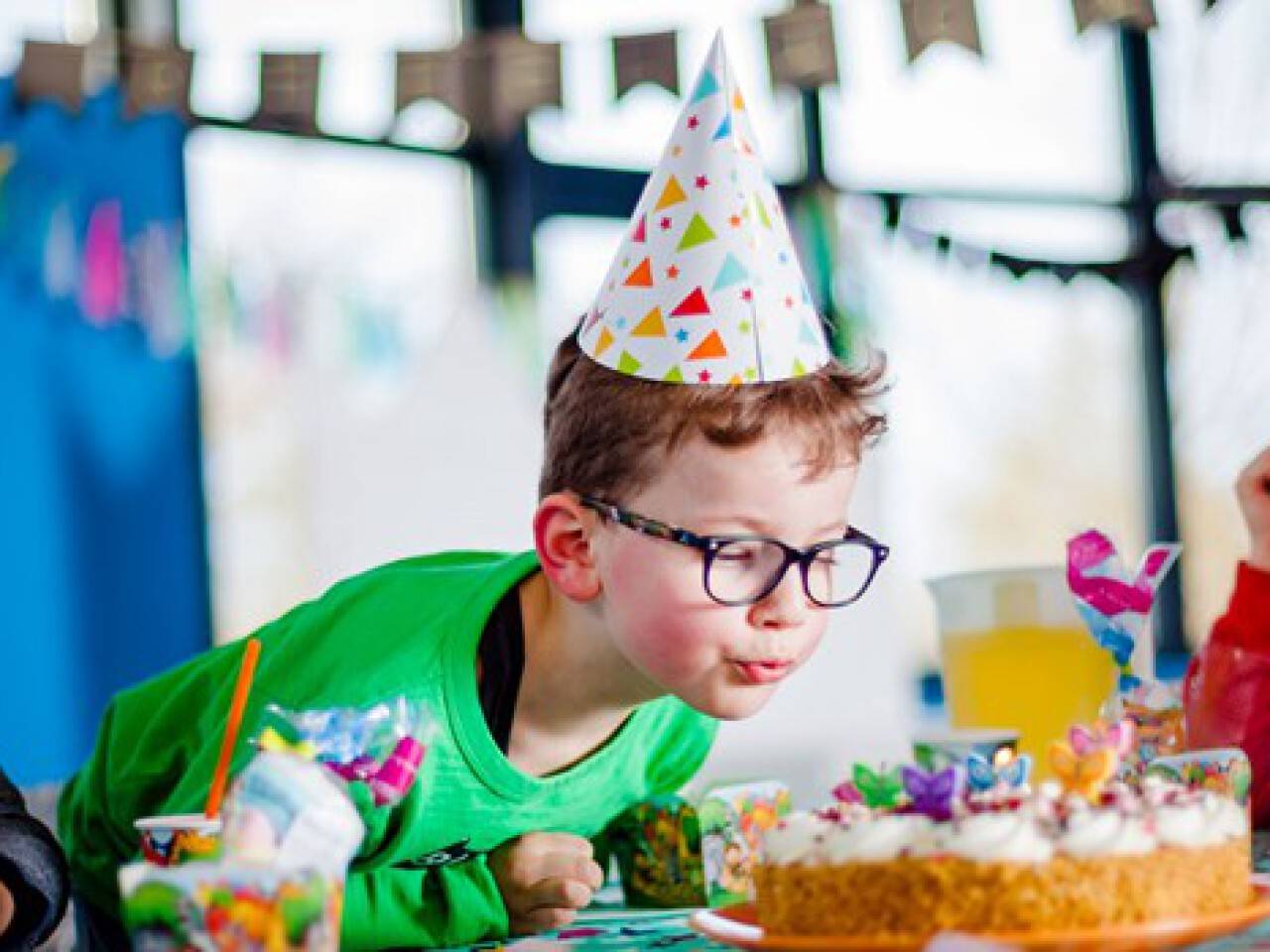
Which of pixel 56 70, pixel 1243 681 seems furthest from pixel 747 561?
pixel 56 70

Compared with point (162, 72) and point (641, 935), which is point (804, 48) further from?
point (641, 935)

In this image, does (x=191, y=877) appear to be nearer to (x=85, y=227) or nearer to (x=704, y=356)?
(x=704, y=356)

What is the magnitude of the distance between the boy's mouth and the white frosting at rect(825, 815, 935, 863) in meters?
0.26

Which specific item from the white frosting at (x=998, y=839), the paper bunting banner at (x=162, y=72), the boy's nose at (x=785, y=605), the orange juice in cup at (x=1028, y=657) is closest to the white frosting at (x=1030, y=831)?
the white frosting at (x=998, y=839)

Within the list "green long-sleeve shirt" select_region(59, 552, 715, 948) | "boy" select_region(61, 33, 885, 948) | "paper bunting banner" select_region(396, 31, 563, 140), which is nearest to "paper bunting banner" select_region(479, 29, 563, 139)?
"paper bunting banner" select_region(396, 31, 563, 140)

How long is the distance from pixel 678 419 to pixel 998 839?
1.39ft

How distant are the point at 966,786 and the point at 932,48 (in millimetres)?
1452

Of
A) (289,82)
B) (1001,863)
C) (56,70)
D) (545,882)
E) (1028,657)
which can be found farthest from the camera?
(56,70)

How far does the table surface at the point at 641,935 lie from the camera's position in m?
1.01

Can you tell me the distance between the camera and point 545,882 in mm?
1247

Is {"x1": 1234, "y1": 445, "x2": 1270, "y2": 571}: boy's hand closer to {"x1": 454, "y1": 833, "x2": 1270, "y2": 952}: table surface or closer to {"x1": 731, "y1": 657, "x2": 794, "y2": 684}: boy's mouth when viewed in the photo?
{"x1": 454, "y1": 833, "x2": 1270, "y2": 952}: table surface

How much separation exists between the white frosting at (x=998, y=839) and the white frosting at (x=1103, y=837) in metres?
0.01

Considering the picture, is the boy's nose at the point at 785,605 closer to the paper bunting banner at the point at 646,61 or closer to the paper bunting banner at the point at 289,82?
the paper bunting banner at the point at 646,61

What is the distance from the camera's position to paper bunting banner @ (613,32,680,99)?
2475 millimetres
